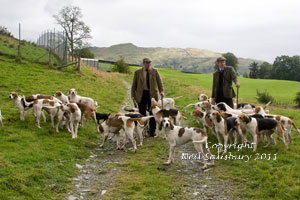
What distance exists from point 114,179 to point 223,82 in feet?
18.1

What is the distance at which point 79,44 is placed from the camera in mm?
46656

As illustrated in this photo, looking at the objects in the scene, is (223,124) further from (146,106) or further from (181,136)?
(146,106)

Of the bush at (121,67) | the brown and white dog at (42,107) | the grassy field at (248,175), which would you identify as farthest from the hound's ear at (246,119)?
the bush at (121,67)

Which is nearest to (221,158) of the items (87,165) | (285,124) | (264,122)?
(264,122)

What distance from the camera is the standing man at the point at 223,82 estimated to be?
9.71m

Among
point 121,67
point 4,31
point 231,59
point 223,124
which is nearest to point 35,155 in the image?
point 223,124

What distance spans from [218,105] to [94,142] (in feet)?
14.3

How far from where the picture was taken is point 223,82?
9.91 metres

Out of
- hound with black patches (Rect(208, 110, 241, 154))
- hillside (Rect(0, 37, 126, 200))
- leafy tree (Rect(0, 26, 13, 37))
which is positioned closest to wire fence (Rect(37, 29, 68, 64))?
leafy tree (Rect(0, 26, 13, 37))

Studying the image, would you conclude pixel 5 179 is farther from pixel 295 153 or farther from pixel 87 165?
pixel 295 153

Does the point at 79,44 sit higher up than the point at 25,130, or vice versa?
the point at 79,44

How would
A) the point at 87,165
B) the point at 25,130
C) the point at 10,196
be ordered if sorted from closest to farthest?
1. the point at 10,196
2. the point at 87,165
3. the point at 25,130

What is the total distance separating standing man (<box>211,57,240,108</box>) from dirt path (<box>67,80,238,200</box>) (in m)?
3.21

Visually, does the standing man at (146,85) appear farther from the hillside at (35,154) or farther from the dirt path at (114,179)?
the dirt path at (114,179)
